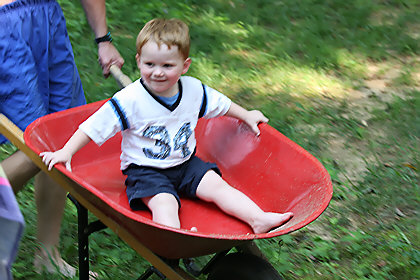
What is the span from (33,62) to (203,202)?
2.94ft

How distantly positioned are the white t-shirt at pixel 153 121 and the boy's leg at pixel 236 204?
0.51 feet

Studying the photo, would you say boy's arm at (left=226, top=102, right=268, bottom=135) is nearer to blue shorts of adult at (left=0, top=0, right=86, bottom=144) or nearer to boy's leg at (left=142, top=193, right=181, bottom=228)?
boy's leg at (left=142, top=193, right=181, bottom=228)

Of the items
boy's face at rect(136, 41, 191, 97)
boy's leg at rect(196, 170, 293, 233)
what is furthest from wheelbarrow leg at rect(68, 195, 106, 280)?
boy's face at rect(136, 41, 191, 97)

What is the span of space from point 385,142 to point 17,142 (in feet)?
9.55

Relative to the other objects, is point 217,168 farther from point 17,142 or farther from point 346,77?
point 346,77

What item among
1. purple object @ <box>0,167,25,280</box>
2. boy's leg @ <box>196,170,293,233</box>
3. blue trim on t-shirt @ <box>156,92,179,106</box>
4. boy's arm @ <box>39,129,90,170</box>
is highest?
purple object @ <box>0,167,25,280</box>

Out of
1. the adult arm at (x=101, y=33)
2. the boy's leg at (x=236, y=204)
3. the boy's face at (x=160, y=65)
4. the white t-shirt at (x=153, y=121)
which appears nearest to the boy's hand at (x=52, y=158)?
the white t-shirt at (x=153, y=121)

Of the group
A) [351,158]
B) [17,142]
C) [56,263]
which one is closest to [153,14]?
[351,158]

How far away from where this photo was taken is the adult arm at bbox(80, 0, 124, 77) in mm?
2721

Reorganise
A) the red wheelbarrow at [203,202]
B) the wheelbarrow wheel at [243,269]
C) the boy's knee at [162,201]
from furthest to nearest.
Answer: the boy's knee at [162,201] < the wheelbarrow wheel at [243,269] < the red wheelbarrow at [203,202]

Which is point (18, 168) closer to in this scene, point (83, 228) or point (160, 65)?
point (83, 228)

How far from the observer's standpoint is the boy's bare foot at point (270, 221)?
2179mm

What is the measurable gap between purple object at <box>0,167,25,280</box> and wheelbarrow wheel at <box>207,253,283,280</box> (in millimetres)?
1142

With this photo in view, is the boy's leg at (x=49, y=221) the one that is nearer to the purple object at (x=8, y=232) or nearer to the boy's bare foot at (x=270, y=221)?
the boy's bare foot at (x=270, y=221)
